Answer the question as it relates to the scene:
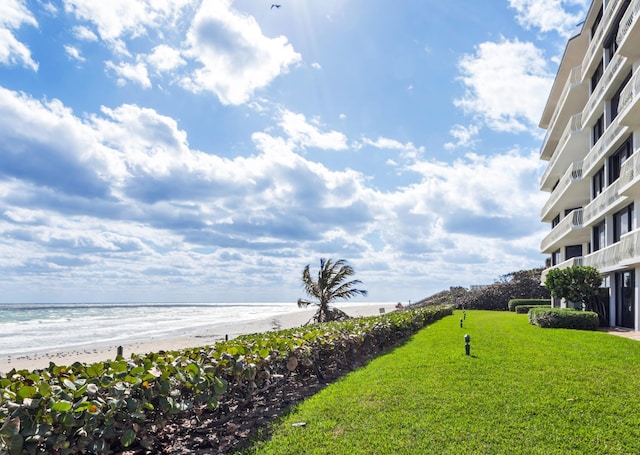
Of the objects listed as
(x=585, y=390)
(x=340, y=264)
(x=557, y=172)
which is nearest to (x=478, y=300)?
(x=557, y=172)

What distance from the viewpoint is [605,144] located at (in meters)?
22.3

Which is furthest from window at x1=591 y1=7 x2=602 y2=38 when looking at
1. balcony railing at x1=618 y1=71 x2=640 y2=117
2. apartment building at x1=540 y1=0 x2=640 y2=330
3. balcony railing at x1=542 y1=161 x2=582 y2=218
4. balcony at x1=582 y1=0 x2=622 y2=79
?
balcony railing at x1=618 y1=71 x2=640 y2=117

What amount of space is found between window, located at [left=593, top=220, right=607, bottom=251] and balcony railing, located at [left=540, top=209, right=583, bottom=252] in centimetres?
107

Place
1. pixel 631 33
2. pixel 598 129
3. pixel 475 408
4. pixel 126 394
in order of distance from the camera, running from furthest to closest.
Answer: pixel 598 129, pixel 631 33, pixel 475 408, pixel 126 394

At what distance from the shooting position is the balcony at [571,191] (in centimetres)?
2759

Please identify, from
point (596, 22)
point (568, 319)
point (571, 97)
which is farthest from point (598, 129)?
point (568, 319)

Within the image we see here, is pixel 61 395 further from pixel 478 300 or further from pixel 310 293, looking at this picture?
pixel 478 300

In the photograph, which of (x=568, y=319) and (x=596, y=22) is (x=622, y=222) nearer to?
(x=568, y=319)

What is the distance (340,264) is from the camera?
22.7 metres

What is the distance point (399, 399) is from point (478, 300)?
37625mm

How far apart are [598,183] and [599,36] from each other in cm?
809

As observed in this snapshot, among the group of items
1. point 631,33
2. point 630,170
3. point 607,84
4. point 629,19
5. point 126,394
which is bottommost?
point 126,394

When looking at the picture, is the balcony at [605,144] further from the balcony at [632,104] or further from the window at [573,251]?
the window at [573,251]

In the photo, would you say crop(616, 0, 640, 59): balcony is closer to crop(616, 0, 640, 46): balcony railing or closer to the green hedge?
crop(616, 0, 640, 46): balcony railing
